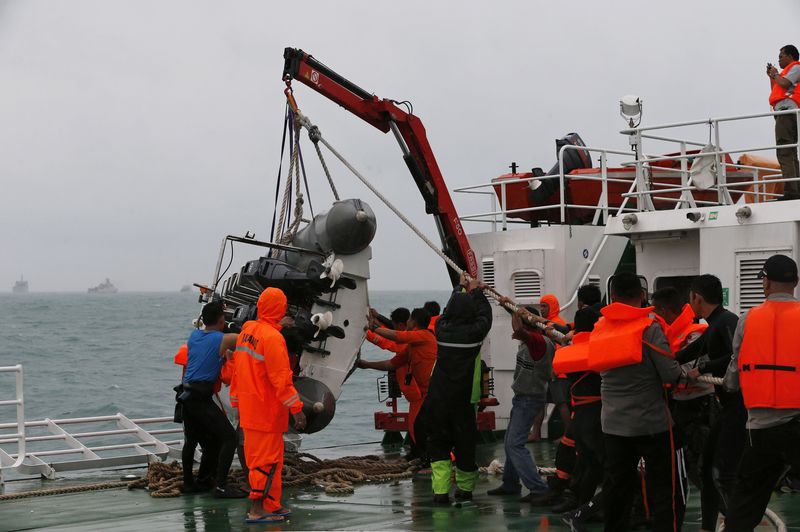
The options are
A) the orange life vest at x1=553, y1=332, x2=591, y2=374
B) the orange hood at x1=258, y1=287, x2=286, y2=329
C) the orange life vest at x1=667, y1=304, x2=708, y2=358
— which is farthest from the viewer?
the orange hood at x1=258, y1=287, x2=286, y2=329

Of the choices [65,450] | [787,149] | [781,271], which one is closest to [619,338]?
[781,271]

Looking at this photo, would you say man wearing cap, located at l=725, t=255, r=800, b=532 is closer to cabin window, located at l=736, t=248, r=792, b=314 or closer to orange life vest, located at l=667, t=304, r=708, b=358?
orange life vest, located at l=667, t=304, r=708, b=358

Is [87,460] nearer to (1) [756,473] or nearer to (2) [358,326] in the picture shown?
(2) [358,326]

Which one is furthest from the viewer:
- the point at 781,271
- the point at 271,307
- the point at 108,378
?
the point at 108,378

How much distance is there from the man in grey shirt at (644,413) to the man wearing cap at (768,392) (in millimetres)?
444

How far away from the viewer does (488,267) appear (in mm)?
13602

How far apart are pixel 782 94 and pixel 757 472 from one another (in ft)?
21.5

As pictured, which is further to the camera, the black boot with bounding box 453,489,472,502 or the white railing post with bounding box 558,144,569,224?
the white railing post with bounding box 558,144,569,224

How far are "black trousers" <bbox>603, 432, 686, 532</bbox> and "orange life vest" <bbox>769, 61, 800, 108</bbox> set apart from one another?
6116 millimetres

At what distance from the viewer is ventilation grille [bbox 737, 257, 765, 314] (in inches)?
408

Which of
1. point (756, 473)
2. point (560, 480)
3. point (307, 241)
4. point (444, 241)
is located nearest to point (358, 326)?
point (307, 241)

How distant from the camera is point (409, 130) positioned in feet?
42.6

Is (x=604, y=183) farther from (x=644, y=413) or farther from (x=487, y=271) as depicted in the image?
(x=644, y=413)

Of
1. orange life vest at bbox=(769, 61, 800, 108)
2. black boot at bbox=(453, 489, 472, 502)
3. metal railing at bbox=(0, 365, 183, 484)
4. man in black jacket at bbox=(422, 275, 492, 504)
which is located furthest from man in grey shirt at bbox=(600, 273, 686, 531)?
metal railing at bbox=(0, 365, 183, 484)
